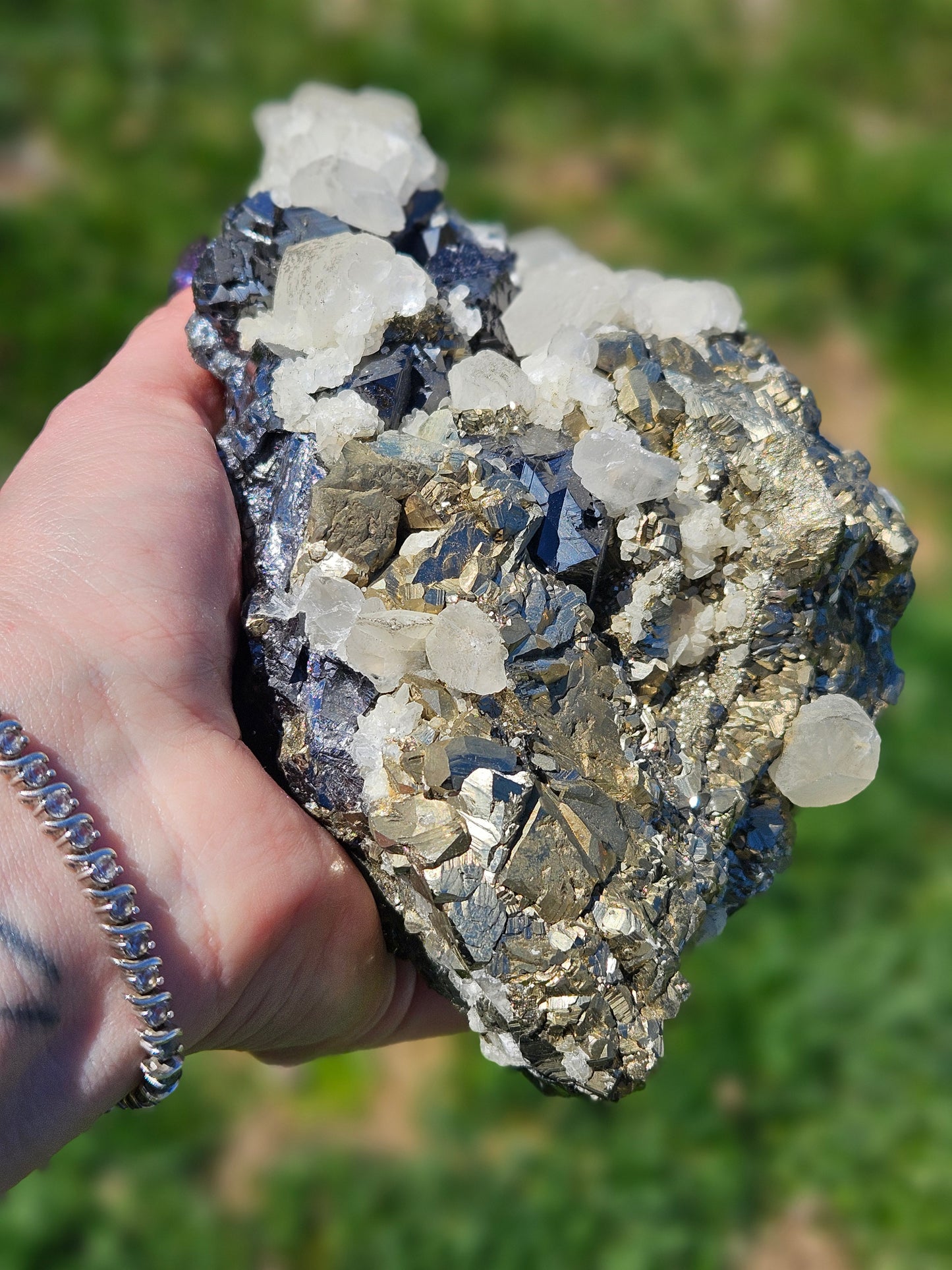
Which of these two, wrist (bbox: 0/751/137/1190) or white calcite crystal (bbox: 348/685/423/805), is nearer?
wrist (bbox: 0/751/137/1190)

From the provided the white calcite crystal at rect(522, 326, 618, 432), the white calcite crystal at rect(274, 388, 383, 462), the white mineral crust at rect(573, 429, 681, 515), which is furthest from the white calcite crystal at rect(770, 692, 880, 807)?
the white calcite crystal at rect(274, 388, 383, 462)

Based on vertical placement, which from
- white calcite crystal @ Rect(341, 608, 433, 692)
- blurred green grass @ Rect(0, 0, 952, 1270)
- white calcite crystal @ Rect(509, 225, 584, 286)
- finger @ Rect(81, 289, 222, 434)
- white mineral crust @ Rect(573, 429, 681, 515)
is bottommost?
blurred green grass @ Rect(0, 0, 952, 1270)

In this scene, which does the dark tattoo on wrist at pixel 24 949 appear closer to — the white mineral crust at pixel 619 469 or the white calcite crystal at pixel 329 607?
the white calcite crystal at pixel 329 607

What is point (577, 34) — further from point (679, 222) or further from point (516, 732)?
point (516, 732)

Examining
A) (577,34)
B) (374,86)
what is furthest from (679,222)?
(374,86)

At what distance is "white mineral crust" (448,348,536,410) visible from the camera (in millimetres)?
1599

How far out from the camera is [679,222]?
402 cm

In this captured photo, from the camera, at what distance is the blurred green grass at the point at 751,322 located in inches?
110

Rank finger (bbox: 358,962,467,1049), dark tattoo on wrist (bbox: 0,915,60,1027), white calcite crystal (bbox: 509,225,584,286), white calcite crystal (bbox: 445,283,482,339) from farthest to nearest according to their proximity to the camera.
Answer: white calcite crystal (bbox: 509,225,584,286)
finger (bbox: 358,962,467,1049)
white calcite crystal (bbox: 445,283,482,339)
dark tattoo on wrist (bbox: 0,915,60,1027)

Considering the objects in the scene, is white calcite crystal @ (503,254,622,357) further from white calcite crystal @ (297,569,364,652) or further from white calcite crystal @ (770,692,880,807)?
white calcite crystal @ (770,692,880,807)

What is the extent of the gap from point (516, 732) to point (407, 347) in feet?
1.97

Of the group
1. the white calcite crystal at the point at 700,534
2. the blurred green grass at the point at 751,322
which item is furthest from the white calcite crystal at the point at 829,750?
the blurred green grass at the point at 751,322

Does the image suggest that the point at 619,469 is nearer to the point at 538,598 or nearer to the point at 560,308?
the point at 538,598

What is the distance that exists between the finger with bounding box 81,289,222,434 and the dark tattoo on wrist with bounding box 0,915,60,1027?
2.43 ft
